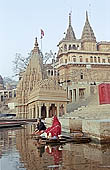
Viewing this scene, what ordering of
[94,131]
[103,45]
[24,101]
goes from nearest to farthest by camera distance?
[94,131]
[24,101]
[103,45]

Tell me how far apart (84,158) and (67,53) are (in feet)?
184

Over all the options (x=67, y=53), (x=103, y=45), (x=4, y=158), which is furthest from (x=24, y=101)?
(x=4, y=158)

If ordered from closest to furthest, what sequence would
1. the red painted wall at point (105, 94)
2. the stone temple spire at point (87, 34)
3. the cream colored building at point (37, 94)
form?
the red painted wall at point (105, 94) → the cream colored building at point (37, 94) → the stone temple spire at point (87, 34)

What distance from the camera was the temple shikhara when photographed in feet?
117

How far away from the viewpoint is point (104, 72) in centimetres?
6228

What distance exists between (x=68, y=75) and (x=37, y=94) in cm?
2628

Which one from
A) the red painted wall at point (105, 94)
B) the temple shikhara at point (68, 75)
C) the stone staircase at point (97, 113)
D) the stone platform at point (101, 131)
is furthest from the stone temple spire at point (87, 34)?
the stone platform at point (101, 131)

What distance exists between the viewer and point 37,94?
34469 mm

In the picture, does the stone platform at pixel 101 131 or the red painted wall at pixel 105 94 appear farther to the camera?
the red painted wall at pixel 105 94

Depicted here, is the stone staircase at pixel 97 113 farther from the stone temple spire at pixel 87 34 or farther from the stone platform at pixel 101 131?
the stone temple spire at pixel 87 34

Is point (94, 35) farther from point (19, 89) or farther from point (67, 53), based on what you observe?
point (19, 89)

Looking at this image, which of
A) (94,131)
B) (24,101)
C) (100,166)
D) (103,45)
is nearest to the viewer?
(100,166)

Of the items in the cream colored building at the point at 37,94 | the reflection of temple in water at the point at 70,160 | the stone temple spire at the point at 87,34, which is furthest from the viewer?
the stone temple spire at the point at 87,34

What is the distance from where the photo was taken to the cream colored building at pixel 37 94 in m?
34.8
